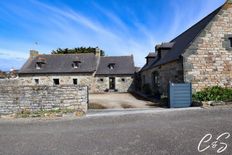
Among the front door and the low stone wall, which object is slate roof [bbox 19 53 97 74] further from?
the low stone wall

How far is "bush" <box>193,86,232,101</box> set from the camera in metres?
11.8

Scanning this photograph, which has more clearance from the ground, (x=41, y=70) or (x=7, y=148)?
(x=41, y=70)

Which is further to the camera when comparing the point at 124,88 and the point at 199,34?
the point at 124,88

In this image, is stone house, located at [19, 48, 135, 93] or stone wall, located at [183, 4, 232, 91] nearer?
stone wall, located at [183, 4, 232, 91]

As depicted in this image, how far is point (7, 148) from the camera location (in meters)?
5.66

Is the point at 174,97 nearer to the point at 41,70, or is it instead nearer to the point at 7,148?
the point at 7,148

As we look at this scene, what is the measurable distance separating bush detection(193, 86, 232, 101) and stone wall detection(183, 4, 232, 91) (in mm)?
744

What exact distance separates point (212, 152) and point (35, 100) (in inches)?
367

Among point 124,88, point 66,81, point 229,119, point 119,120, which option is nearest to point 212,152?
point 229,119

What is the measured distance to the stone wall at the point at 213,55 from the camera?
13312 mm

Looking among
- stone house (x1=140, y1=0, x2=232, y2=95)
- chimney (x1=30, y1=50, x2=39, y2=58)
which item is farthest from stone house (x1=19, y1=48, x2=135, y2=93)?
stone house (x1=140, y1=0, x2=232, y2=95)
